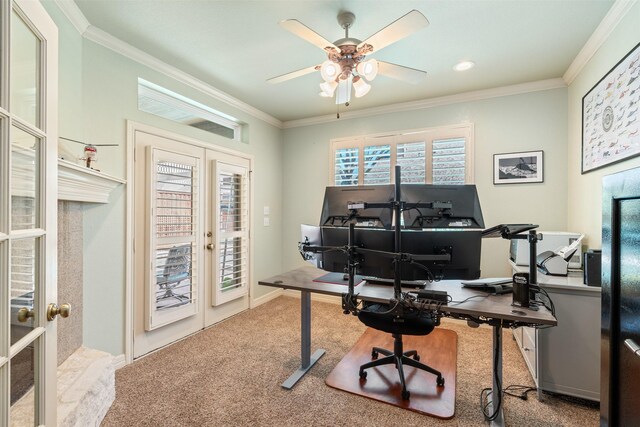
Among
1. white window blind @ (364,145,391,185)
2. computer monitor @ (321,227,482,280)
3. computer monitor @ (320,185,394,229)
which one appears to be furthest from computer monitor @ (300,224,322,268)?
white window blind @ (364,145,391,185)

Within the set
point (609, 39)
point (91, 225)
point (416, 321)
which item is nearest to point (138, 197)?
point (91, 225)

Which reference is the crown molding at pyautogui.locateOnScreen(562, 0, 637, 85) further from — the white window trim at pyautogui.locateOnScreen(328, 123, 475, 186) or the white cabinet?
the white cabinet

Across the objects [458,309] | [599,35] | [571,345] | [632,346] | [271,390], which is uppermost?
[599,35]

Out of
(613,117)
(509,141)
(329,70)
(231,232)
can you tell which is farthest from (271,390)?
(509,141)

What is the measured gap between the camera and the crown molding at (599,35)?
1889mm

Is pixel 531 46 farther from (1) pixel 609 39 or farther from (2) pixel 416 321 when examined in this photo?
(2) pixel 416 321

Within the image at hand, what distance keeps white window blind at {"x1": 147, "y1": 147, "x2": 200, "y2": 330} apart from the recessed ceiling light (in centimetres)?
286

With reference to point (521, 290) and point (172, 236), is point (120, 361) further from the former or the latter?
point (521, 290)

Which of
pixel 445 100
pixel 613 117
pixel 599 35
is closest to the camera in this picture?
pixel 613 117

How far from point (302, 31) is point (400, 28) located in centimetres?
60

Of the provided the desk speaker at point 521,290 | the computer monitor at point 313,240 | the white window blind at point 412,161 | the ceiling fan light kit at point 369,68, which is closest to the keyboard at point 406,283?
the computer monitor at point 313,240

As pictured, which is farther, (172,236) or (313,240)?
(172,236)

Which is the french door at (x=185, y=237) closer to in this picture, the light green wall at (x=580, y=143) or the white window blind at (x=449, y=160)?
the white window blind at (x=449, y=160)

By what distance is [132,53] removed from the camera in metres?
2.47
